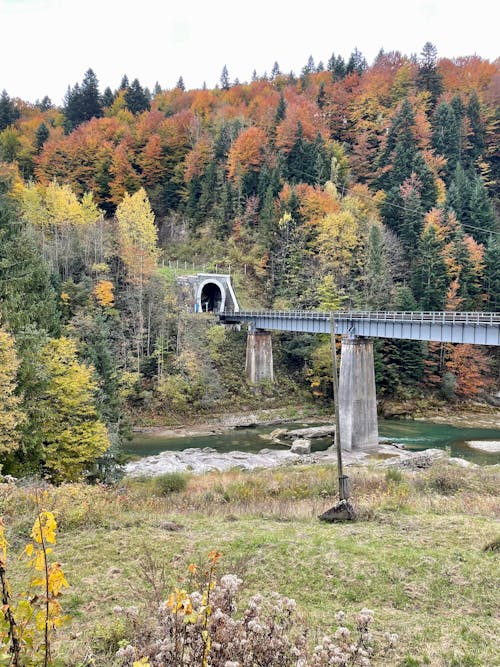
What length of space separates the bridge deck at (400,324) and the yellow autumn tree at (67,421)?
23449 millimetres

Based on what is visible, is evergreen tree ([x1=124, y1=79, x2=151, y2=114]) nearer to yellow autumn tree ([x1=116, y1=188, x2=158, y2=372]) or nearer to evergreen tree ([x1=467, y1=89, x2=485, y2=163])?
yellow autumn tree ([x1=116, y1=188, x2=158, y2=372])

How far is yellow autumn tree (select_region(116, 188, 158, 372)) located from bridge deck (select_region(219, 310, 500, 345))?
12518 millimetres

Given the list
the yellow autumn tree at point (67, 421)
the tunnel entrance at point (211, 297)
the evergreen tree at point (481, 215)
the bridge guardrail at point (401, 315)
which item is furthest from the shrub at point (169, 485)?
the evergreen tree at point (481, 215)

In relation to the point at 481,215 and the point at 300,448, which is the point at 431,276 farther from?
the point at 300,448

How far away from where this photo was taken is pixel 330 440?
4031cm

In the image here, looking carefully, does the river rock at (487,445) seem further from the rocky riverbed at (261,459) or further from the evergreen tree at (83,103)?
the evergreen tree at (83,103)

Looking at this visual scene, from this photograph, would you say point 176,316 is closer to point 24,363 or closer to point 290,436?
point 290,436

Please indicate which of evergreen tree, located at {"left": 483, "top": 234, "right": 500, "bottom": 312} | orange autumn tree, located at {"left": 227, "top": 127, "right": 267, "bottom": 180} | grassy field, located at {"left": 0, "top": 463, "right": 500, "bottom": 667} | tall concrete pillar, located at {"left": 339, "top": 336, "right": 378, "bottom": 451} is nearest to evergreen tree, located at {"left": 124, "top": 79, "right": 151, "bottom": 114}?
orange autumn tree, located at {"left": 227, "top": 127, "right": 267, "bottom": 180}

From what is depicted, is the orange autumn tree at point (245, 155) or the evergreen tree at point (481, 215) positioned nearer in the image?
the evergreen tree at point (481, 215)

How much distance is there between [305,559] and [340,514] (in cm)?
372

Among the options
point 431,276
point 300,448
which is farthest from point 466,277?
point 300,448

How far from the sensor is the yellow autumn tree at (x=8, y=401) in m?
17.5

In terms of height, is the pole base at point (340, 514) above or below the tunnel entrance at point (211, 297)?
below

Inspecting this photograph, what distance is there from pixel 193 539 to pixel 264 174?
2628 inches
